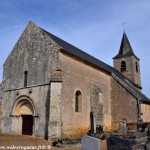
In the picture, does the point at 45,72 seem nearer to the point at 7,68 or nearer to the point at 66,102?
the point at 66,102

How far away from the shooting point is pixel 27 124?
662 inches

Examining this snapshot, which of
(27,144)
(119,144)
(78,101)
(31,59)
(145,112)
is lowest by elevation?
(27,144)

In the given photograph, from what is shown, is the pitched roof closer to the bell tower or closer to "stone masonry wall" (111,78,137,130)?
the bell tower

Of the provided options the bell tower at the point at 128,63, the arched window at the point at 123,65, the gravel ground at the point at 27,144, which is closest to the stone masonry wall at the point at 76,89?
the gravel ground at the point at 27,144

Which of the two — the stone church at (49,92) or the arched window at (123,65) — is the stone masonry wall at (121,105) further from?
the arched window at (123,65)

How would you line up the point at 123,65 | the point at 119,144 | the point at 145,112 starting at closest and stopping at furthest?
1. the point at 119,144
2. the point at 145,112
3. the point at 123,65

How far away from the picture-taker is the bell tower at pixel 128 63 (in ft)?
110

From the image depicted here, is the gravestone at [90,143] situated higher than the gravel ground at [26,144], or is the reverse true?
the gravestone at [90,143]

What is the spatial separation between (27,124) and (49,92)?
3438 millimetres

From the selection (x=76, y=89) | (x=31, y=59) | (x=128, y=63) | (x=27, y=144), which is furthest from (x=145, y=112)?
(x=27, y=144)

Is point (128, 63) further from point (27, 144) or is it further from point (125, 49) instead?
point (27, 144)

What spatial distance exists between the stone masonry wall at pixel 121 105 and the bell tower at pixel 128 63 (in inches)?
453

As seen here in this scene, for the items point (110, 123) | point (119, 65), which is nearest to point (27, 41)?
point (110, 123)

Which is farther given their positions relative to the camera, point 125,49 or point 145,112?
point 125,49
